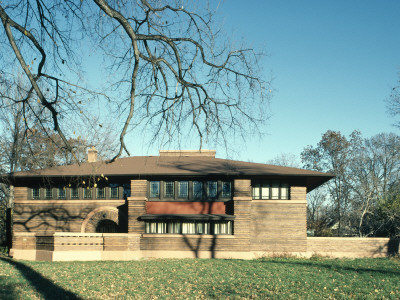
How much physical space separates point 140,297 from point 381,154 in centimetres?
4939

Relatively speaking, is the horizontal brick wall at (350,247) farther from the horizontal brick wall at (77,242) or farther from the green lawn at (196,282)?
the horizontal brick wall at (77,242)

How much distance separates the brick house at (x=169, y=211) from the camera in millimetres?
25078

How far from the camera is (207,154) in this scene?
3209 centimetres

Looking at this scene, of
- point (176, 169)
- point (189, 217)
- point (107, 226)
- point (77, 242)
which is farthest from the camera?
point (107, 226)

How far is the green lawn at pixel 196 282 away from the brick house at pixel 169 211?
594 centimetres

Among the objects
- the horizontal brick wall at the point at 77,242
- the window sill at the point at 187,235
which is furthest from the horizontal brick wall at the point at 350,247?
the horizontal brick wall at the point at 77,242

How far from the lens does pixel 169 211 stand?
25.9 m

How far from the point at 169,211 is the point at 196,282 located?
1122cm

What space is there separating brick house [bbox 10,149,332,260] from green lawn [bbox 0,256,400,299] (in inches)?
234

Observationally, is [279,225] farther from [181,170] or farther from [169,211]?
[181,170]

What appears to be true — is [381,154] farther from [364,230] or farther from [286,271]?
[286,271]

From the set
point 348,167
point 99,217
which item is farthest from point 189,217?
point 348,167

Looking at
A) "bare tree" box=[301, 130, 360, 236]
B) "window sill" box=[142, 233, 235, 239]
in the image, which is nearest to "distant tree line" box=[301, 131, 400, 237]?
"bare tree" box=[301, 130, 360, 236]

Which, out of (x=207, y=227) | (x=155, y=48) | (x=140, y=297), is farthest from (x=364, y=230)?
(x=155, y=48)
